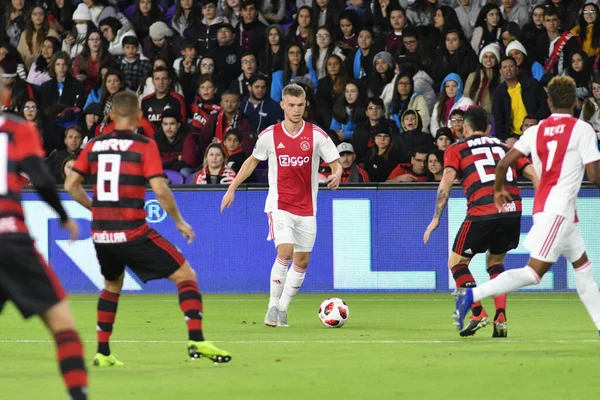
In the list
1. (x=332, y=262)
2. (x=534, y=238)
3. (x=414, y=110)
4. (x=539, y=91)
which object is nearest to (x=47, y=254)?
(x=332, y=262)

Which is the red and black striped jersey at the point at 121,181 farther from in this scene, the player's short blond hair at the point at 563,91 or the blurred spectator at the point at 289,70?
the blurred spectator at the point at 289,70

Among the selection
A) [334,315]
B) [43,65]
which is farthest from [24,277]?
[43,65]

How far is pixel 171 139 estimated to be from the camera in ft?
57.6

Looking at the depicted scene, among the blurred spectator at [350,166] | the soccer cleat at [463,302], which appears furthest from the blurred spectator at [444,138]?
the soccer cleat at [463,302]

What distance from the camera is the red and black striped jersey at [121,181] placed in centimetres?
830

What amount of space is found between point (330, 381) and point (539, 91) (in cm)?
978

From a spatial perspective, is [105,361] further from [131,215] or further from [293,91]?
[293,91]

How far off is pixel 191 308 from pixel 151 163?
3.47 feet

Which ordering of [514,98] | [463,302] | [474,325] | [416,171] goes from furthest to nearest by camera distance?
[514,98] < [416,171] < [474,325] < [463,302]

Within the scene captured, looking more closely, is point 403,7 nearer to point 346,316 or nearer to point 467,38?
point 467,38

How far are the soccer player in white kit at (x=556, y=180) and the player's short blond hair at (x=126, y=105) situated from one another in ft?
9.02

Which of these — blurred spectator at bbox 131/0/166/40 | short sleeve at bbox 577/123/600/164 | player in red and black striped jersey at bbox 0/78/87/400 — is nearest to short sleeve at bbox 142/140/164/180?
player in red and black striped jersey at bbox 0/78/87/400

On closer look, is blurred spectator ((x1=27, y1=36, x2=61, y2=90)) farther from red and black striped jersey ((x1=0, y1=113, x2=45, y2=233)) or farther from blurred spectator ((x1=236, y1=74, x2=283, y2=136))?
red and black striped jersey ((x1=0, y1=113, x2=45, y2=233))

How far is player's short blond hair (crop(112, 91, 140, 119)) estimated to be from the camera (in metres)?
8.40
